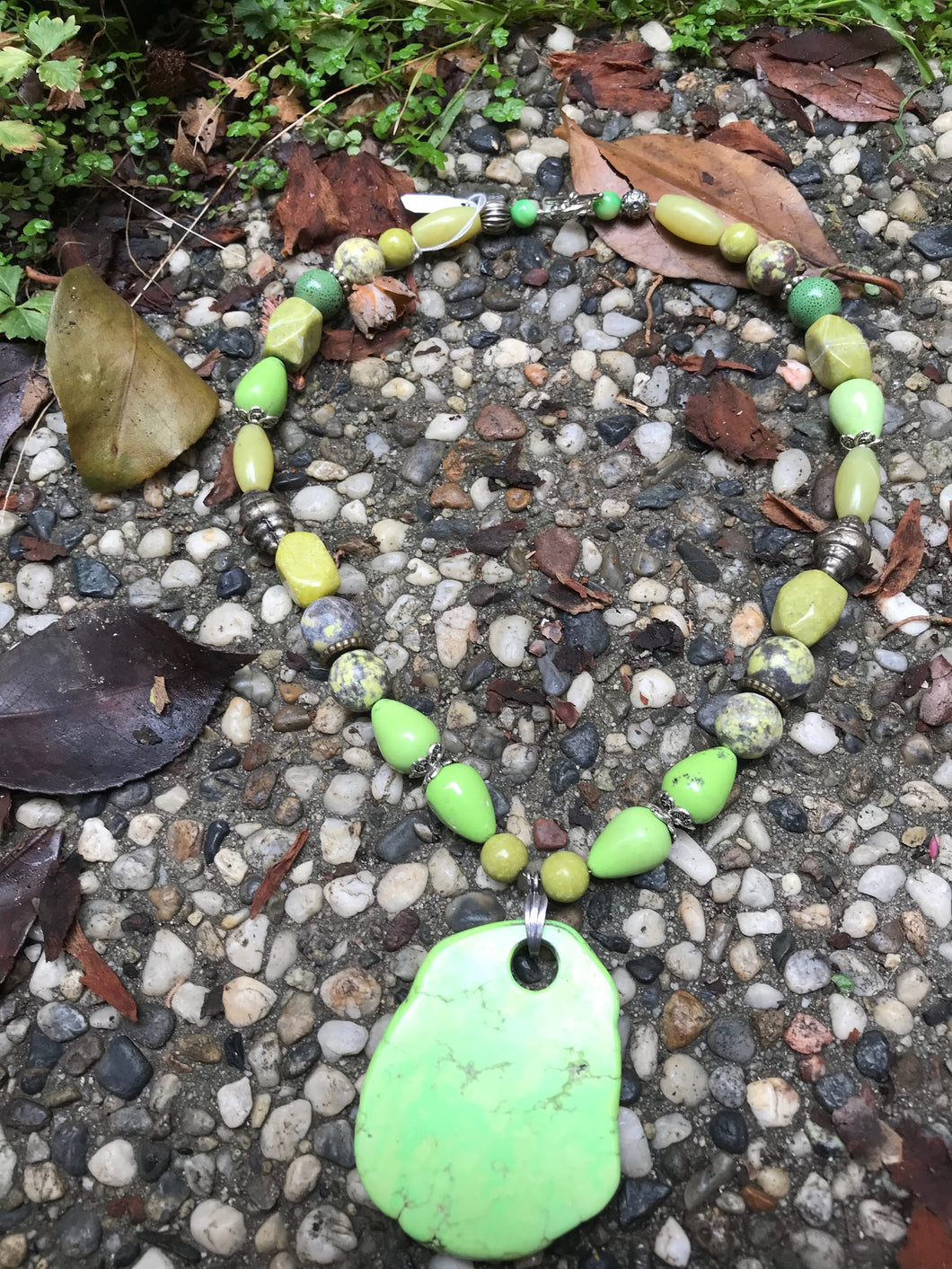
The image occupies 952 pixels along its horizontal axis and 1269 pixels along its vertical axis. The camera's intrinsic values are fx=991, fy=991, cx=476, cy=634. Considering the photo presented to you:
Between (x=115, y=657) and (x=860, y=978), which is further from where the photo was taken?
(x=115, y=657)

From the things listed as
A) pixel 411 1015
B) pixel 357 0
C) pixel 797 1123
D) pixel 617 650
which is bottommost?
pixel 797 1123

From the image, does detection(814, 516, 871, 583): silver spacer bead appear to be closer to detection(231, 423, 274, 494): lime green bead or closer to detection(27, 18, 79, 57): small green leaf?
detection(231, 423, 274, 494): lime green bead

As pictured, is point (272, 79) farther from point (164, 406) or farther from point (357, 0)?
point (164, 406)

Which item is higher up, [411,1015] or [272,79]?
[272,79]

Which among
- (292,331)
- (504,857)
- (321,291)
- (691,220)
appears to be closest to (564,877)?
(504,857)

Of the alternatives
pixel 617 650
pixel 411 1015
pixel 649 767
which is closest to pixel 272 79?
pixel 617 650

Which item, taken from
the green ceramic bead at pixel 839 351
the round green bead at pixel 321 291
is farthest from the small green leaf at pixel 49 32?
the green ceramic bead at pixel 839 351

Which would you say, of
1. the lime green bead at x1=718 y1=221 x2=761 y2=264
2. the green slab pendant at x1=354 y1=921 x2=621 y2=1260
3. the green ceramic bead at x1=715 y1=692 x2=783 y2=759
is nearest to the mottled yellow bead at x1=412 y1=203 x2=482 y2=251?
the lime green bead at x1=718 y1=221 x2=761 y2=264

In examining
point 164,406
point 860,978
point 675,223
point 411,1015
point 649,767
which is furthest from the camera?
point 675,223
